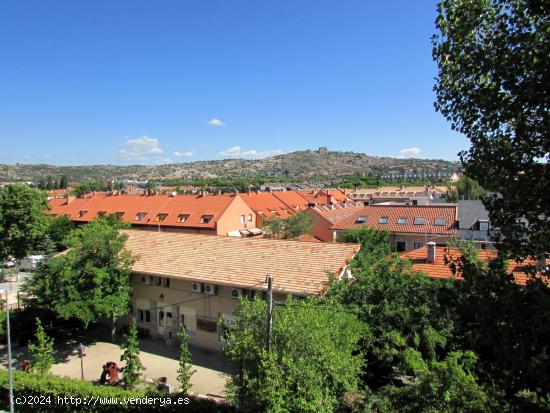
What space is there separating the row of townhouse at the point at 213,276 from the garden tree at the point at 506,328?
11.1m

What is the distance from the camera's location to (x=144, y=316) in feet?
77.3

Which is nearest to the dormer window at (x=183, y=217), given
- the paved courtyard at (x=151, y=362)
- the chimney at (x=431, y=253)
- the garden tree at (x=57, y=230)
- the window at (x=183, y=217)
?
the window at (x=183, y=217)

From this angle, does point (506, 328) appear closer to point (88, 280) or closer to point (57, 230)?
point (88, 280)

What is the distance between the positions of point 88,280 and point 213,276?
634 centimetres

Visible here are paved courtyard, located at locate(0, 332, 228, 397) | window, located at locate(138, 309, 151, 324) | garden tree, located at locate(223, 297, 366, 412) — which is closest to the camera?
garden tree, located at locate(223, 297, 366, 412)

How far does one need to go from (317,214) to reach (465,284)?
3879 cm

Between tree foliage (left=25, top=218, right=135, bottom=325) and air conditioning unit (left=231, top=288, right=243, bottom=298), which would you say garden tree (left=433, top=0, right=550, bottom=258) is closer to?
air conditioning unit (left=231, top=288, right=243, bottom=298)

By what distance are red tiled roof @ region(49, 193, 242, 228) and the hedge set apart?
29667 mm

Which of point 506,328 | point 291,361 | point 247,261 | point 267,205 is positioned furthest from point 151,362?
point 267,205

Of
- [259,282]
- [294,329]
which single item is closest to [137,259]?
[259,282]

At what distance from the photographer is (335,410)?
12.3m

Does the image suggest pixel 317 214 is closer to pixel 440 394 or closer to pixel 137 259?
pixel 137 259

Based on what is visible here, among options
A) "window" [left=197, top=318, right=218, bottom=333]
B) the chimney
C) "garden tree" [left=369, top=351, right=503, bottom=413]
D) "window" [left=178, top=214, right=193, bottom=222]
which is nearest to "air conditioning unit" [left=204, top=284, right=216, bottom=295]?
"window" [left=197, top=318, right=218, bottom=333]

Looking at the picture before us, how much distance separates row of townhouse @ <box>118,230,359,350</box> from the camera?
18969mm
